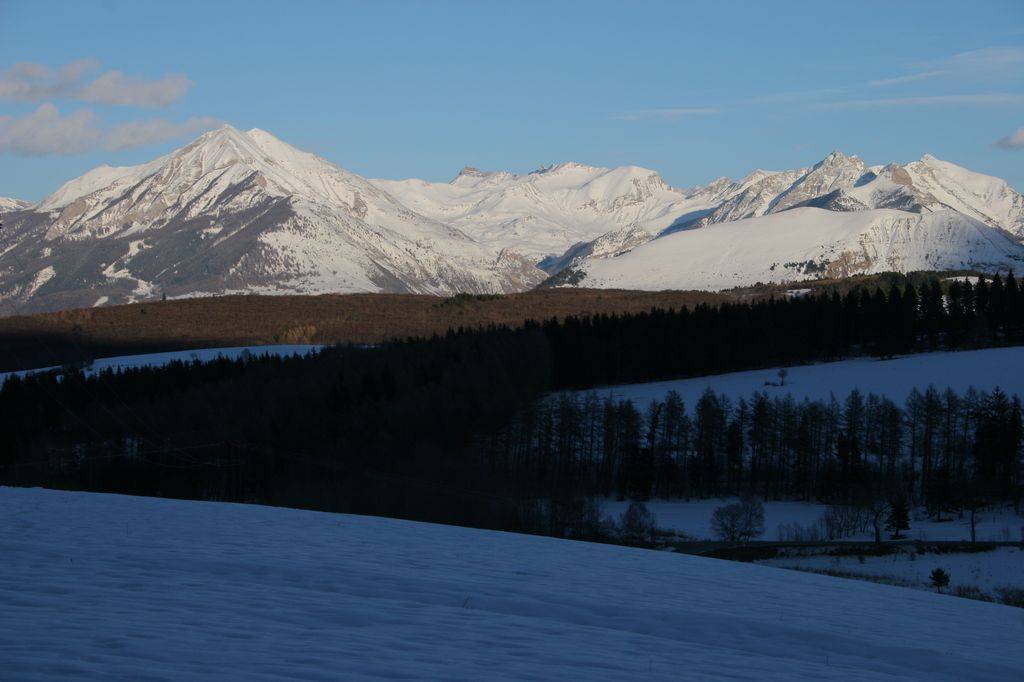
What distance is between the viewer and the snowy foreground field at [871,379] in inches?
4311

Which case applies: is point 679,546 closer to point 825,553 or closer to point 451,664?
point 825,553

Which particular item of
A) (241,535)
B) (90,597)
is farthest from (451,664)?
(241,535)

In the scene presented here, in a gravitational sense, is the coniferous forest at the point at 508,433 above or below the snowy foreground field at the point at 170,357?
below

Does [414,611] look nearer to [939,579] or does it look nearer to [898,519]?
[939,579]

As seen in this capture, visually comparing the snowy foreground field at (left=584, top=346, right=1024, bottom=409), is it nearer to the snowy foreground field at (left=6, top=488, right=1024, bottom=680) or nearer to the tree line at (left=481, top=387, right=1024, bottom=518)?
the tree line at (left=481, top=387, right=1024, bottom=518)

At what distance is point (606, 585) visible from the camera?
→ 19391 millimetres

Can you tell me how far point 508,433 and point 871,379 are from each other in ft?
139

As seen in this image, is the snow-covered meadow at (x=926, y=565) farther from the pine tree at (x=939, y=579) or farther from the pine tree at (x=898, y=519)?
the pine tree at (x=898, y=519)

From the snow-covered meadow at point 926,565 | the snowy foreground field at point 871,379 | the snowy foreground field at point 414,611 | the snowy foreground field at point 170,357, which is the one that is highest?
the snowy foreground field at point 170,357

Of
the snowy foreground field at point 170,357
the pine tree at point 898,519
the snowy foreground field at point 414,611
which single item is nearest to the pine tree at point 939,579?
the snowy foreground field at point 414,611

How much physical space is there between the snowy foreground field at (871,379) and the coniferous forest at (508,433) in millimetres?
3770

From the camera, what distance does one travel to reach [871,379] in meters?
115

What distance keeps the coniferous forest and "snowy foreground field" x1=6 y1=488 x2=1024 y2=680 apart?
136 feet

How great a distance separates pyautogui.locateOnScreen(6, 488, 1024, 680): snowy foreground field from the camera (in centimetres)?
1126
